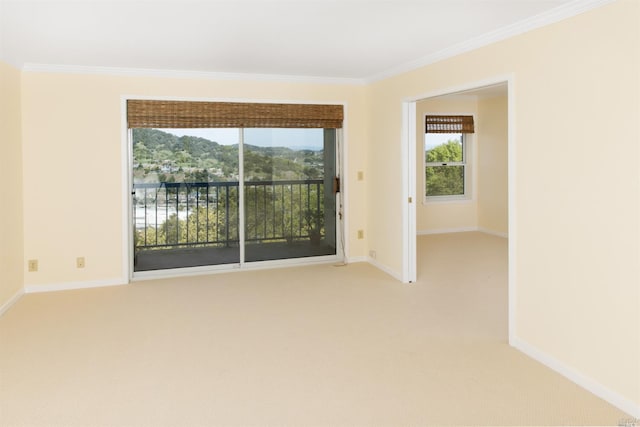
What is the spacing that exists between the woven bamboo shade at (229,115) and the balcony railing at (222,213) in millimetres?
681

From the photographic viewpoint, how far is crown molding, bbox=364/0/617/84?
2.70 meters

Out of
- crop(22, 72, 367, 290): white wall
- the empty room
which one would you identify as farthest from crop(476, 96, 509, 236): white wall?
crop(22, 72, 367, 290): white wall

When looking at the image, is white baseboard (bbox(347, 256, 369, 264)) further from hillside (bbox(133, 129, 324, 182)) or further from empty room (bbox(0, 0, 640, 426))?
hillside (bbox(133, 129, 324, 182))

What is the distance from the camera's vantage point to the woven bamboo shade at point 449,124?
7.92 m

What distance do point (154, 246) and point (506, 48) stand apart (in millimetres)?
4073

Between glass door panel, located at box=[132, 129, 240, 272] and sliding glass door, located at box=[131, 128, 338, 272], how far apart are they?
1 cm

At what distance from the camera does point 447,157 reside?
8.28 meters
